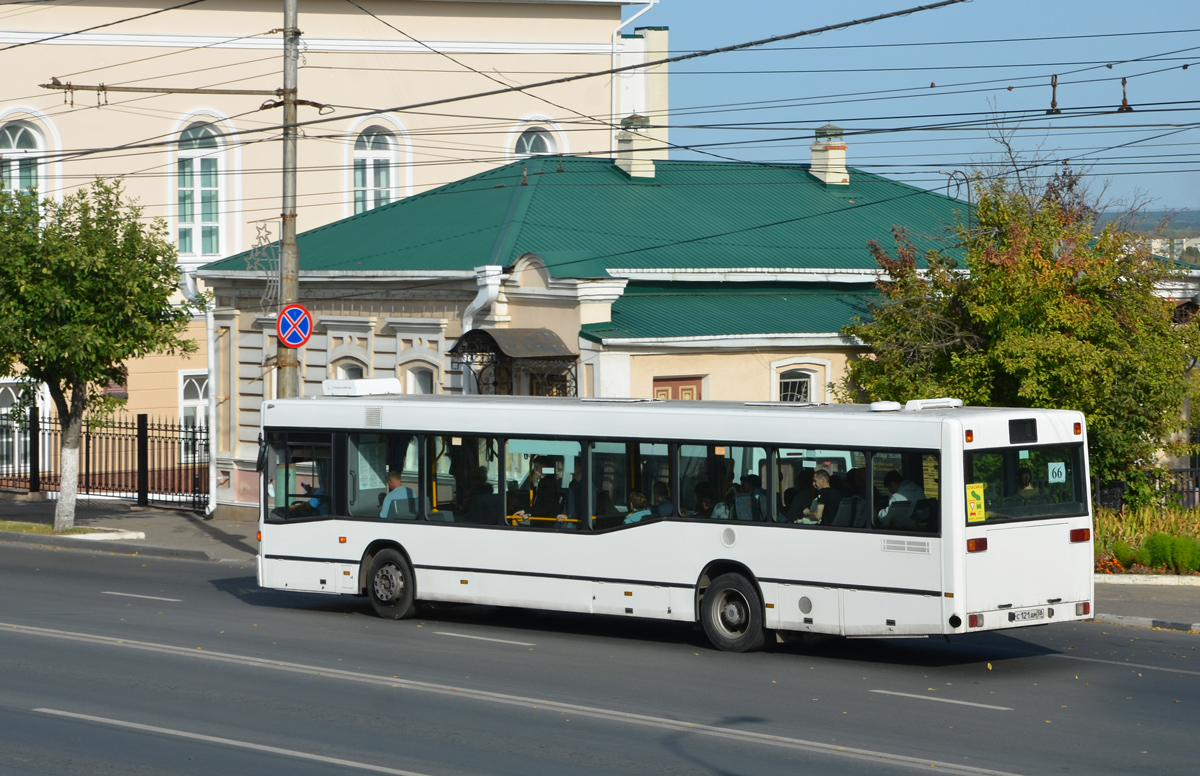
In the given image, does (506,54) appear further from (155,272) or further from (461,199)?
(155,272)

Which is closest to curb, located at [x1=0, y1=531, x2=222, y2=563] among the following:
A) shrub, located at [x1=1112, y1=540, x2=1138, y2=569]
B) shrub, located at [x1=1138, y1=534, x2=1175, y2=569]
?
shrub, located at [x1=1112, y1=540, x2=1138, y2=569]

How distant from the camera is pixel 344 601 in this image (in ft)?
60.8

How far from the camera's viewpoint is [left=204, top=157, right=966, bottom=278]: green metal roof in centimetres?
2548

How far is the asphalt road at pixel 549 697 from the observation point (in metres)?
9.58

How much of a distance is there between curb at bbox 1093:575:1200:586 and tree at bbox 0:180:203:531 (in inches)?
598

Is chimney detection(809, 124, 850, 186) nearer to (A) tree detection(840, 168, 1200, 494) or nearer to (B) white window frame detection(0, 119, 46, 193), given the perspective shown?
(A) tree detection(840, 168, 1200, 494)

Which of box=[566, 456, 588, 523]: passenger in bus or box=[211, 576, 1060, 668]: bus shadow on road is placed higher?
box=[566, 456, 588, 523]: passenger in bus

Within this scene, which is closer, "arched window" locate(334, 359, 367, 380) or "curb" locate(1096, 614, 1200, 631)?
"curb" locate(1096, 614, 1200, 631)

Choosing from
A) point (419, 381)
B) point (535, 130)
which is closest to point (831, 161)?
point (419, 381)

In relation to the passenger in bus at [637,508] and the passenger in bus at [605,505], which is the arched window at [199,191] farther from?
the passenger in bus at [637,508]

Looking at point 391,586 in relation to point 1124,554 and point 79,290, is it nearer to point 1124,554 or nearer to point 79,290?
point 1124,554

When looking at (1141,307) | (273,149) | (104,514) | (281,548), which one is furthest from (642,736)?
(273,149)

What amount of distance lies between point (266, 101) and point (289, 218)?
54.6 feet

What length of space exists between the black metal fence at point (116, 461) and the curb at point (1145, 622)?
63.5ft
